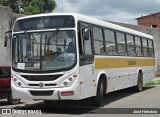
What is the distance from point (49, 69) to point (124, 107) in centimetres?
316

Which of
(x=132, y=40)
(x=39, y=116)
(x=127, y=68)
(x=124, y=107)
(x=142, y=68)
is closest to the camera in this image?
(x=39, y=116)

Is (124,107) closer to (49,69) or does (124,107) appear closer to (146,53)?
(49,69)

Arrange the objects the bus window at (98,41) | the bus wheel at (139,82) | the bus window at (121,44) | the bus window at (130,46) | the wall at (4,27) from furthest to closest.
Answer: the wall at (4,27) < the bus wheel at (139,82) < the bus window at (130,46) < the bus window at (121,44) < the bus window at (98,41)

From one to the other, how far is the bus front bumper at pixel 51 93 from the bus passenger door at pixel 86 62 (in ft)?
1.46

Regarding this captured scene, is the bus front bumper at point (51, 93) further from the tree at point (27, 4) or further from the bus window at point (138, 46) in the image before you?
the tree at point (27, 4)

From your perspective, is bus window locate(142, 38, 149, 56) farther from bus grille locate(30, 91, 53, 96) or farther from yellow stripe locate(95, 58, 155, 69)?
bus grille locate(30, 91, 53, 96)

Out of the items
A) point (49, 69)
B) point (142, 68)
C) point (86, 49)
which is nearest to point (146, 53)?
point (142, 68)

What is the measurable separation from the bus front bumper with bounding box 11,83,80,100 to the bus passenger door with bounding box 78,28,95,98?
45 centimetres

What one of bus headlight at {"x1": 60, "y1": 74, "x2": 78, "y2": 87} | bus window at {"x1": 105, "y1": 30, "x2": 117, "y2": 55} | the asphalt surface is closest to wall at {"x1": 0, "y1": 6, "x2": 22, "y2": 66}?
the asphalt surface

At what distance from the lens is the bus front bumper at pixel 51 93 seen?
10.8 m

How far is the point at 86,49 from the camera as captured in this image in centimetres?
1178

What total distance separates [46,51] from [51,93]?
1280mm

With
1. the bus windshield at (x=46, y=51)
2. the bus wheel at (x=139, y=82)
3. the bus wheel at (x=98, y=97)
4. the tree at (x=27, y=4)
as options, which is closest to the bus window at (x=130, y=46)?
the bus wheel at (x=139, y=82)

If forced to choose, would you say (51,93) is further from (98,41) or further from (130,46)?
(130,46)
